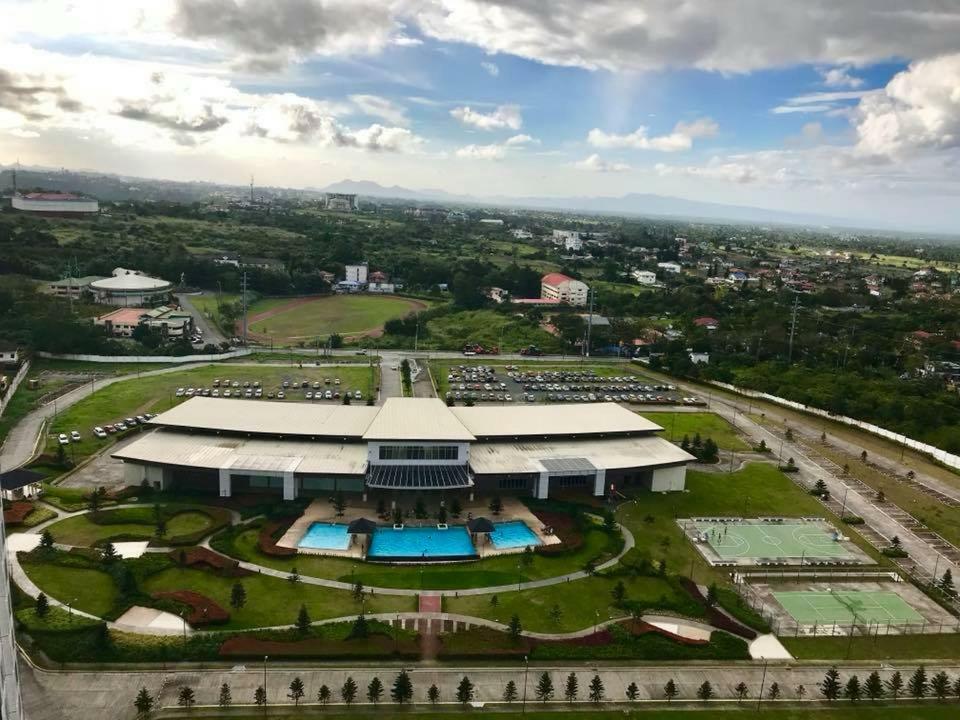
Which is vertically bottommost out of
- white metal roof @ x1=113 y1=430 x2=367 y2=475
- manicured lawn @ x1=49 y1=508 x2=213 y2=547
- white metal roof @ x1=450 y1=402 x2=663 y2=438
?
manicured lawn @ x1=49 y1=508 x2=213 y2=547

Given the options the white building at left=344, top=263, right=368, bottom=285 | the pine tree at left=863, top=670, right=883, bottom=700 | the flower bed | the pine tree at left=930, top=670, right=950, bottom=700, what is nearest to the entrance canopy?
the flower bed

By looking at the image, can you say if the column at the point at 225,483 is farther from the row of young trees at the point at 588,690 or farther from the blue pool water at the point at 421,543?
the row of young trees at the point at 588,690

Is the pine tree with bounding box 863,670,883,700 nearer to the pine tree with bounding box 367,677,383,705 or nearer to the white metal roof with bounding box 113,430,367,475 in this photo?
the pine tree with bounding box 367,677,383,705

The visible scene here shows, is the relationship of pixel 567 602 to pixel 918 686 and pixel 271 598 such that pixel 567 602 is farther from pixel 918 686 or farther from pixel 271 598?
pixel 918 686

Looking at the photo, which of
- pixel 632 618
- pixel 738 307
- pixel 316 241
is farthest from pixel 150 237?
pixel 632 618

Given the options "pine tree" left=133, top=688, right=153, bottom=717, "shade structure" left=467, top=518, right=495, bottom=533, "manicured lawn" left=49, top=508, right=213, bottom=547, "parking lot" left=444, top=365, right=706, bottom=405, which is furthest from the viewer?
"parking lot" left=444, top=365, right=706, bottom=405

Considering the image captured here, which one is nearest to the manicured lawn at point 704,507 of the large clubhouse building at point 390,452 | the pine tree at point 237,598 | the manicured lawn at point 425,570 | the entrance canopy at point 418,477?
the large clubhouse building at point 390,452
